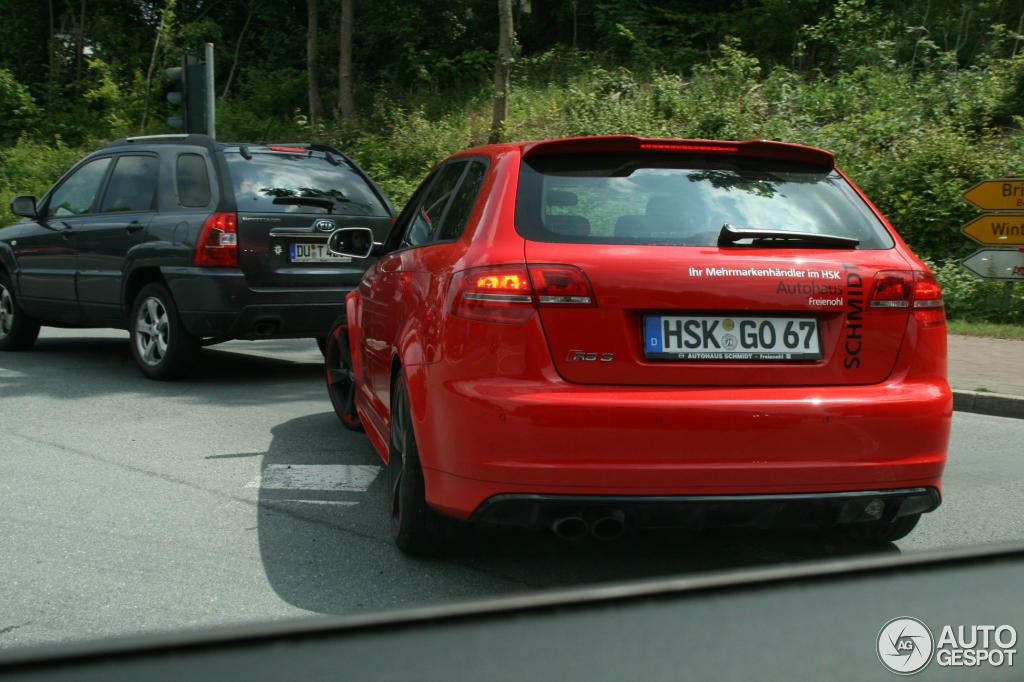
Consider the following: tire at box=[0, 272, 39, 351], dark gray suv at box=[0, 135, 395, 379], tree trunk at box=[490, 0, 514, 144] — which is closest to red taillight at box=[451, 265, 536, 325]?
dark gray suv at box=[0, 135, 395, 379]

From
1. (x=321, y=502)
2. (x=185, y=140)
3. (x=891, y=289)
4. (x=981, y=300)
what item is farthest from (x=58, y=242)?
(x=981, y=300)

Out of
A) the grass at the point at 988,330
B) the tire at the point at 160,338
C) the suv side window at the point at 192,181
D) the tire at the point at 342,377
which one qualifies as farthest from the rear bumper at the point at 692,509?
the grass at the point at 988,330

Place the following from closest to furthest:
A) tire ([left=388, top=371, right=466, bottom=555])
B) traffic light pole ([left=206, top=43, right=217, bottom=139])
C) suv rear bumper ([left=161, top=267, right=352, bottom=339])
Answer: tire ([left=388, top=371, right=466, bottom=555]) < suv rear bumper ([left=161, top=267, right=352, bottom=339]) < traffic light pole ([left=206, top=43, right=217, bottom=139])

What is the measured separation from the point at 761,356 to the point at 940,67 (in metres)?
19.7

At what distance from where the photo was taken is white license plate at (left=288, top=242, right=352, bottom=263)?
8.29 metres

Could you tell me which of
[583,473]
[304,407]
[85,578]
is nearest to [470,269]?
[583,473]

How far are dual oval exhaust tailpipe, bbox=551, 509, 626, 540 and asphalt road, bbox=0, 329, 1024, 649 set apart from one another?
1.35 feet

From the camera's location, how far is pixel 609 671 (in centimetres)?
87

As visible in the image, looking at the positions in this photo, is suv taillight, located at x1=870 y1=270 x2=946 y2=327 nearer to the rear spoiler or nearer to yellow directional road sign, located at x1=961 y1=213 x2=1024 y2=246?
the rear spoiler

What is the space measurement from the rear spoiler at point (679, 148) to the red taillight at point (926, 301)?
24.0 inches

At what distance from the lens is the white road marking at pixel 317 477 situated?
5.23m

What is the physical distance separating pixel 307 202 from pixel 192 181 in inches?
37.2

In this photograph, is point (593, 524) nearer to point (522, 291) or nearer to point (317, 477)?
point (522, 291)

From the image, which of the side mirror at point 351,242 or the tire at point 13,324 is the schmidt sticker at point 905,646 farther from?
the tire at point 13,324
